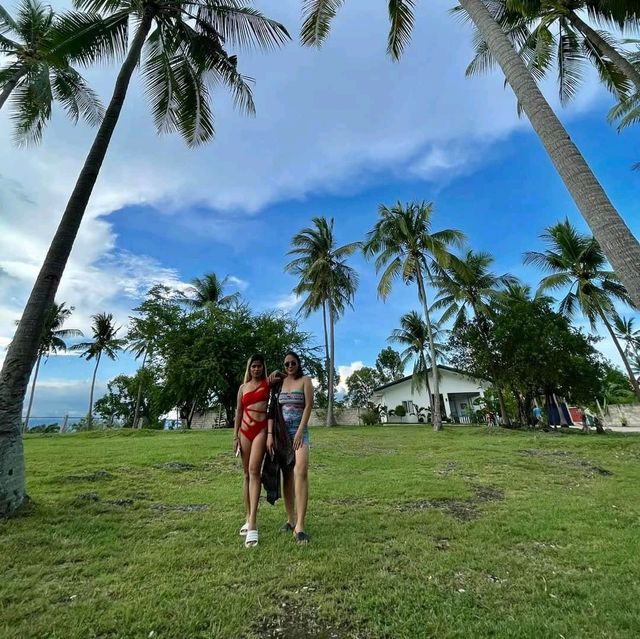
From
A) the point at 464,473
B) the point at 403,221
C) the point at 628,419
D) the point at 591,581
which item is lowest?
the point at 591,581

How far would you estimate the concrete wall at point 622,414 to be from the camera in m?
28.9

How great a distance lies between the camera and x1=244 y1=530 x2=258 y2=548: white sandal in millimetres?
3465

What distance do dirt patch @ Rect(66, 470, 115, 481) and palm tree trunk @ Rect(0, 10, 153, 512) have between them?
1864mm

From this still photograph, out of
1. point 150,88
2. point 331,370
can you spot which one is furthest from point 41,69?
point 331,370

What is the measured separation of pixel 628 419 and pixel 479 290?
706 inches

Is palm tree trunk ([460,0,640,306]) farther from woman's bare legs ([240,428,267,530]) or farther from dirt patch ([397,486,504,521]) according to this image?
woman's bare legs ([240,428,267,530])

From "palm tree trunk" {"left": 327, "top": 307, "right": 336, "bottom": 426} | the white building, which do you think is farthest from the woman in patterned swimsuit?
the white building

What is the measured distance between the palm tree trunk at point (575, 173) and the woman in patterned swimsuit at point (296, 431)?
305 centimetres

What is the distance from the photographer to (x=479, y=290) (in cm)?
2364

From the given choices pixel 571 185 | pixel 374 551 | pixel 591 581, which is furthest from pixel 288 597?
pixel 571 185

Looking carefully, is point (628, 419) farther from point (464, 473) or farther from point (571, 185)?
point (571, 185)

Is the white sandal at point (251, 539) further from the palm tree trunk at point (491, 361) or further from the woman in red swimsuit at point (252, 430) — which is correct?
the palm tree trunk at point (491, 361)

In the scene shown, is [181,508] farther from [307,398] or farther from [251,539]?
[307,398]

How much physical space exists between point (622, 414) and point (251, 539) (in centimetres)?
3651
